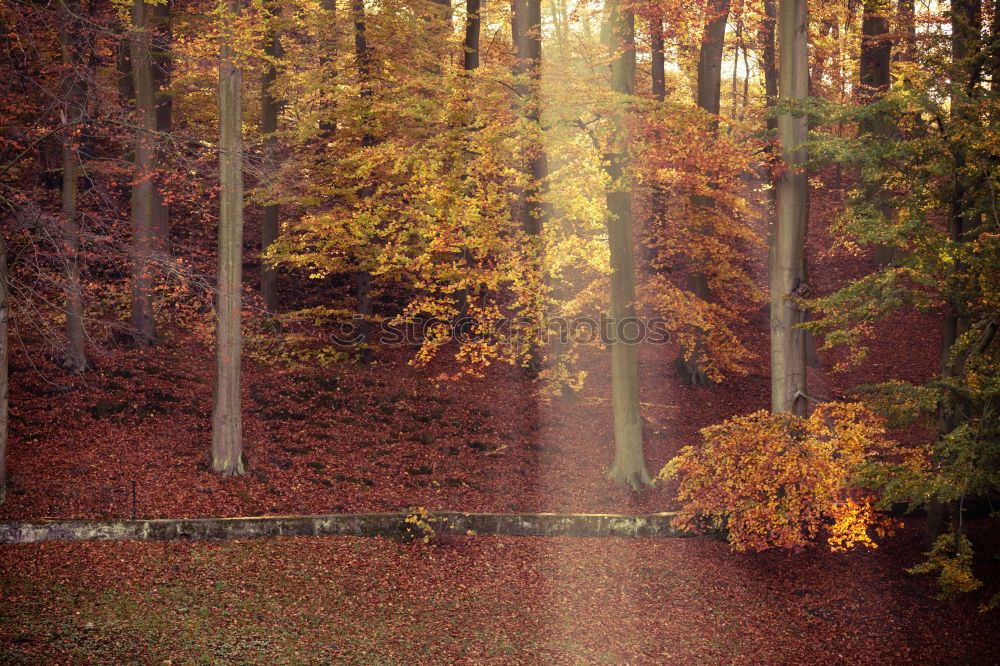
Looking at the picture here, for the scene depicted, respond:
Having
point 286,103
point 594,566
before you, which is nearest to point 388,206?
point 594,566

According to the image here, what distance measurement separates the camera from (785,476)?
11422mm

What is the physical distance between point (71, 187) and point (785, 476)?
13.3m

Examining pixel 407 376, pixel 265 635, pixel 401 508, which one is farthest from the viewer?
pixel 407 376

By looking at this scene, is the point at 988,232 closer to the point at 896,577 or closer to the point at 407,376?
the point at 896,577

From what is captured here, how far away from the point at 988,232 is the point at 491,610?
812cm

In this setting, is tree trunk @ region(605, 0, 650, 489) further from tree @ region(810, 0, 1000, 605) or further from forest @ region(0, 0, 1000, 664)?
tree @ region(810, 0, 1000, 605)

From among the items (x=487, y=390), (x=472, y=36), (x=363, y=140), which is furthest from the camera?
(x=487, y=390)

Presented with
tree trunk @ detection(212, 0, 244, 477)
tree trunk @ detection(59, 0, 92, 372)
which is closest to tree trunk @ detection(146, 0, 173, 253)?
tree trunk @ detection(59, 0, 92, 372)

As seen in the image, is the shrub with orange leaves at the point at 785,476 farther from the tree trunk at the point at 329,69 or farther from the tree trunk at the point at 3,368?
the tree trunk at the point at 329,69

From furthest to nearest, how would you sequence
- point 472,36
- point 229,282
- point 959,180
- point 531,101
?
point 472,36, point 531,101, point 229,282, point 959,180

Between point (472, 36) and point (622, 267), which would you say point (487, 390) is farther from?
point (472, 36)

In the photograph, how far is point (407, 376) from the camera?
65.1ft

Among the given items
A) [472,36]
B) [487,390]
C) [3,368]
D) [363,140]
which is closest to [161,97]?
[363,140]

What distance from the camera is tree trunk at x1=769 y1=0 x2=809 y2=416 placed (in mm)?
12359
